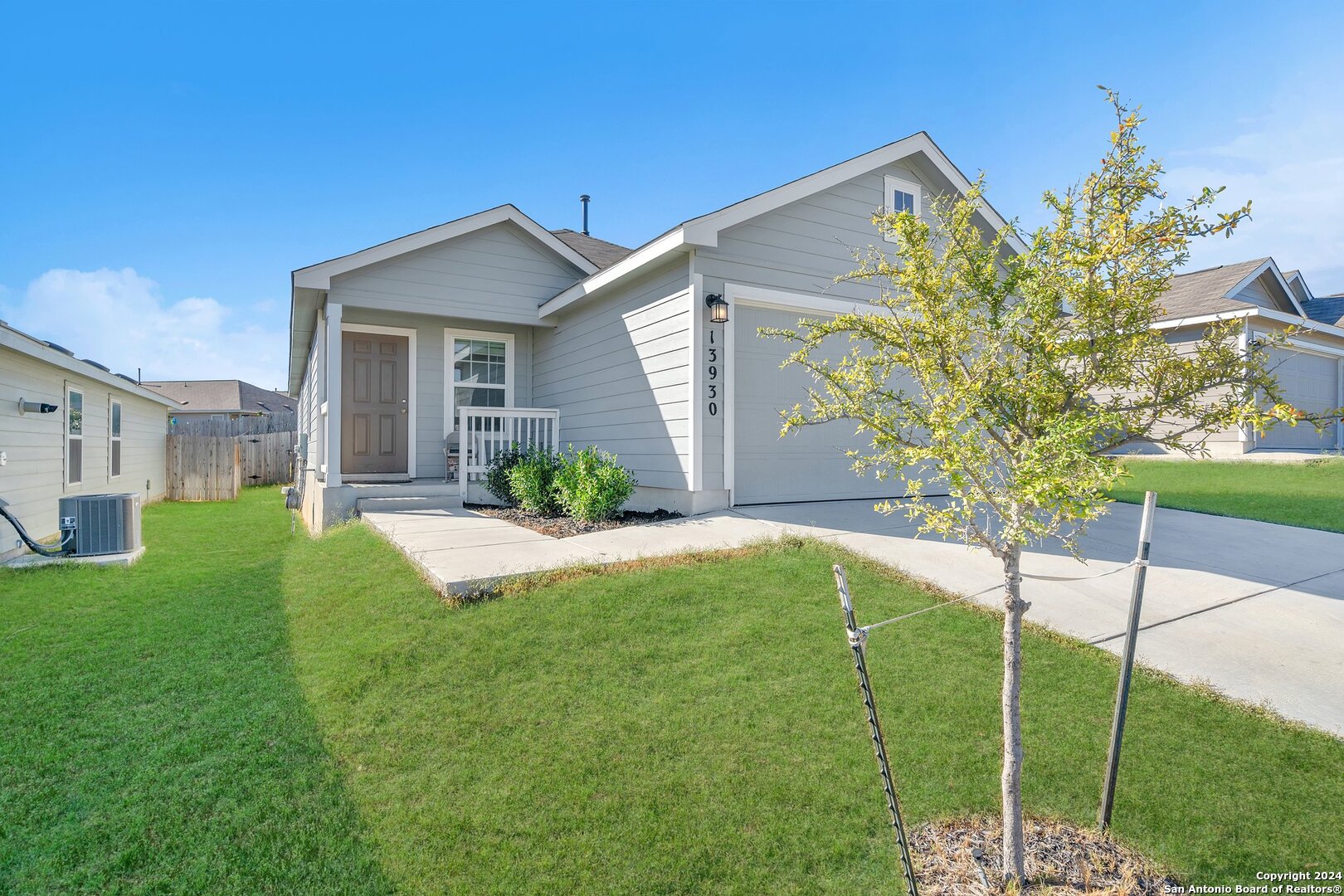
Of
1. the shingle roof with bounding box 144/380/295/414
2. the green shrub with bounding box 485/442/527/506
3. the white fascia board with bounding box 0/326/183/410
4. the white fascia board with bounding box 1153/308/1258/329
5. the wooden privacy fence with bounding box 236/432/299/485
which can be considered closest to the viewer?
the white fascia board with bounding box 1153/308/1258/329

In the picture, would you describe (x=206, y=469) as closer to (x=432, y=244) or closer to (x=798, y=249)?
(x=432, y=244)

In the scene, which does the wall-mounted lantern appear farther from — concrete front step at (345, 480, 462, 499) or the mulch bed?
the mulch bed

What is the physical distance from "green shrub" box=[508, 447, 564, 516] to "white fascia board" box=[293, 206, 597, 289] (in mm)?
3166

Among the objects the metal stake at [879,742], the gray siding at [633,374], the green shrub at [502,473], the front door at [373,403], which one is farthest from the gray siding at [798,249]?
the front door at [373,403]

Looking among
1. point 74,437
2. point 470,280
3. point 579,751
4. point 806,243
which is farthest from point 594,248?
point 579,751

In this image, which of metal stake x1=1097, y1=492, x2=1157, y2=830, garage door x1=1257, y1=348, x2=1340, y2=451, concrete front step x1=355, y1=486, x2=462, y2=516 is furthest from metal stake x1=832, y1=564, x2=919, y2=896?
garage door x1=1257, y1=348, x2=1340, y2=451

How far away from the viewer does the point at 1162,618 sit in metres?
3.66

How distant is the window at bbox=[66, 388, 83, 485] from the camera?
9078mm

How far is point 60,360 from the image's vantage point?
8.29 m

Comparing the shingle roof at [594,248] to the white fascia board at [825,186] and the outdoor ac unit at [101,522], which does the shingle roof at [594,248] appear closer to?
the white fascia board at [825,186]

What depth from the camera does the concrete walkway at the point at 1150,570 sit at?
3.12 meters

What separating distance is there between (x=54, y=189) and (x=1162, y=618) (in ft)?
67.0

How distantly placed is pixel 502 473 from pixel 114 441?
29.6 ft

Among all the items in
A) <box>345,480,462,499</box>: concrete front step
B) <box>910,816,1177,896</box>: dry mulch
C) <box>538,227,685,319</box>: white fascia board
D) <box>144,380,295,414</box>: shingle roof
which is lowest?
<box>910,816,1177,896</box>: dry mulch
